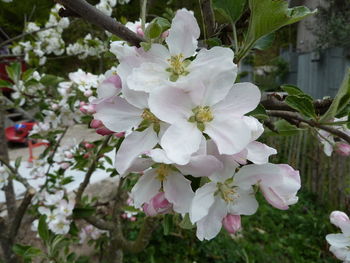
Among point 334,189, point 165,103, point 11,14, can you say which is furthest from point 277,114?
point 11,14

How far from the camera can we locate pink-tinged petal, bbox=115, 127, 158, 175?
1.43 ft

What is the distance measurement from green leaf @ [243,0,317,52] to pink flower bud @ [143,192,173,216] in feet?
0.96

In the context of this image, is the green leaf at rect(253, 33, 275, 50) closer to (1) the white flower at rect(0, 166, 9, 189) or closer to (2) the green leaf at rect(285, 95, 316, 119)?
(2) the green leaf at rect(285, 95, 316, 119)

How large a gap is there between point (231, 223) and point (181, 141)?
20 centimetres

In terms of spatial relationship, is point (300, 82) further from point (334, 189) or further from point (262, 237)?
point (262, 237)

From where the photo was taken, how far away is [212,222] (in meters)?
0.49

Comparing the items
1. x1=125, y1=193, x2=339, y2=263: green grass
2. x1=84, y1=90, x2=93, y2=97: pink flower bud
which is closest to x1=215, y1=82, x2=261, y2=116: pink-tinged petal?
x1=84, y1=90, x2=93, y2=97: pink flower bud

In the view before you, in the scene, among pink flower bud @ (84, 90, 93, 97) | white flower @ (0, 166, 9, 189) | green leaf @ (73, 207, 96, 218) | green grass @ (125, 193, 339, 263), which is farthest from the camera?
green grass @ (125, 193, 339, 263)

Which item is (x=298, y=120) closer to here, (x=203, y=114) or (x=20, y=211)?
(x=203, y=114)

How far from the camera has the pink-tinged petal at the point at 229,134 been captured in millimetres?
393

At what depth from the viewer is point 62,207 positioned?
1.70 m

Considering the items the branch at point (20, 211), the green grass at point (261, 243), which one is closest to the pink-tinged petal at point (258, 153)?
the branch at point (20, 211)

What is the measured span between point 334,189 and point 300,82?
468 cm

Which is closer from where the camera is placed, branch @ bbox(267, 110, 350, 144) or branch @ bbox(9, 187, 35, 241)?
branch @ bbox(267, 110, 350, 144)
